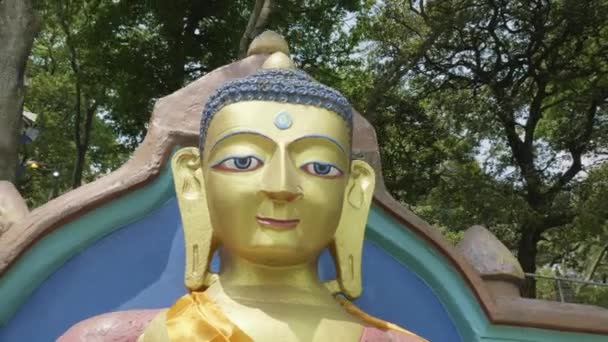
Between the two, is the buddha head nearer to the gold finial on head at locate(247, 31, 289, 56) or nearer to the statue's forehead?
the statue's forehead

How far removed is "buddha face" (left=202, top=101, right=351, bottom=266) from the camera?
2.33 meters

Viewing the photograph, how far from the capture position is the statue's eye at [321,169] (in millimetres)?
2393

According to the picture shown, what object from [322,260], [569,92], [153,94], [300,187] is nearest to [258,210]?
[300,187]

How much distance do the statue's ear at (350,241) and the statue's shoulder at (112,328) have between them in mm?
610

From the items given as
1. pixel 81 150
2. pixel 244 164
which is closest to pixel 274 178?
pixel 244 164

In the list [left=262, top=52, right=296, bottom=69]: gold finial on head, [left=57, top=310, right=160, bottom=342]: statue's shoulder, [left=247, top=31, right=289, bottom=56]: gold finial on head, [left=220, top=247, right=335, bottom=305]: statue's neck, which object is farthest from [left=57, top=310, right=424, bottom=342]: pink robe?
[left=247, top=31, right=289, bottom=56]: gold finial on head

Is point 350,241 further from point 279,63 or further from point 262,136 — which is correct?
point 279,63

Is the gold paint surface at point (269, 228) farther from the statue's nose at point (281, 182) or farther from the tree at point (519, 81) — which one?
the tree at point (519, 81)

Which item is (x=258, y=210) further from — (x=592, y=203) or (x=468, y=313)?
(x=592, y=203)

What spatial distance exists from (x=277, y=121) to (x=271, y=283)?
1.64 ft

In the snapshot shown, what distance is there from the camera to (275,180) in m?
2.29

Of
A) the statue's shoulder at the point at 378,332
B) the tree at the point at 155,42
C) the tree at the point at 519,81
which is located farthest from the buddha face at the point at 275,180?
the tree at the point at 519,81

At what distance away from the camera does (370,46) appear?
1098 cm

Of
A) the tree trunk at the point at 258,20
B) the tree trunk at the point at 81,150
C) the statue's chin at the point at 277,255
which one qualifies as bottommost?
the statue's chin at the point at 277,255
